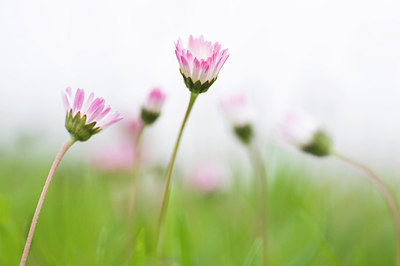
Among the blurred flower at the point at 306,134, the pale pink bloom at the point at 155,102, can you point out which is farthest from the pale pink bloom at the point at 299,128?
the pale pink bloom at the point at 155,102

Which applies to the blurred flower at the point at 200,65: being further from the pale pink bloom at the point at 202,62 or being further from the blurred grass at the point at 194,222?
the blurred grass at the point at 194,222

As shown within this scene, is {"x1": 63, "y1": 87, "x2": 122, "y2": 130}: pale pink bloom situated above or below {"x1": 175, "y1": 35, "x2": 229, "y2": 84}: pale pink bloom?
below

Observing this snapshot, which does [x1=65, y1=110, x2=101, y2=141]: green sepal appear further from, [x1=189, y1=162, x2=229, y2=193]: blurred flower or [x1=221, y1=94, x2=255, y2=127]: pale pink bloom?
[x1=189, y1=162, x2=229, y2=193]: blurred flower

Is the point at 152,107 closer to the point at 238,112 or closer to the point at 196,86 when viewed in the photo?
the point at 196,86

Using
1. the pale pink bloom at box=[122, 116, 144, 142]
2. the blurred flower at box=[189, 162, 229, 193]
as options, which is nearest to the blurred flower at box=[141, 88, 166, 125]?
the pale pink bloom at box=[122, 116, 144, 142]

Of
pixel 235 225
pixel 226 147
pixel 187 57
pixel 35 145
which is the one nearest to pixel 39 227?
pixel 235 225

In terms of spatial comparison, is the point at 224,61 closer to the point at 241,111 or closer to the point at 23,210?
the point at 241,111
